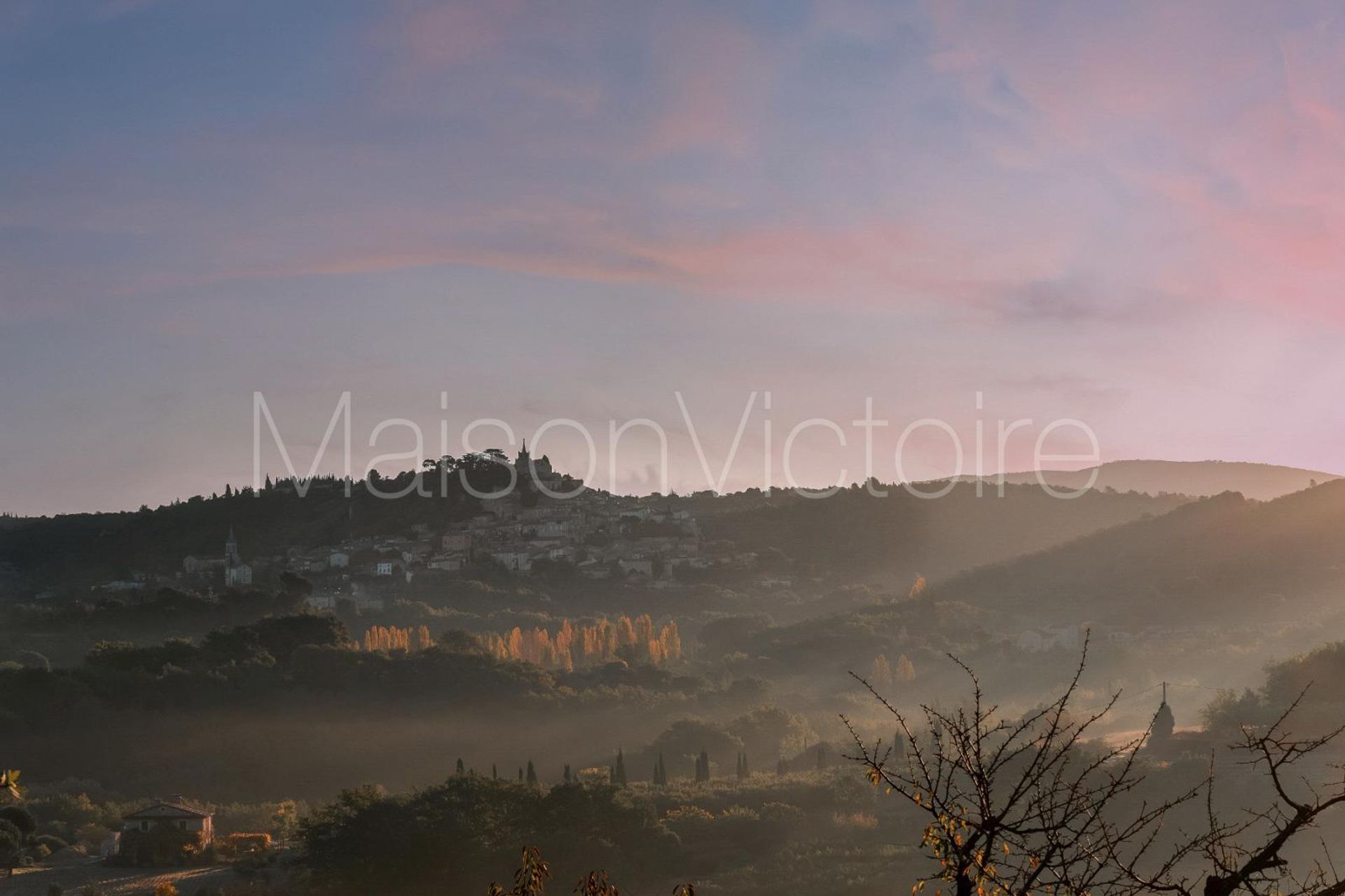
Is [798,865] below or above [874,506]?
below

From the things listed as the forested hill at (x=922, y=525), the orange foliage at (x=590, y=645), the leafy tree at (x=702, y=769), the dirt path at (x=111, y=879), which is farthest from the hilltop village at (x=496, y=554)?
the dirt path at (x=111, y=879)

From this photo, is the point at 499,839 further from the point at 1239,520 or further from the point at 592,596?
the point at 1239,520

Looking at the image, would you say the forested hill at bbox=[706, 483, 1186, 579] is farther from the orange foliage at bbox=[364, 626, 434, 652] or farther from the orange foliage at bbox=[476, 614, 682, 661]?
the orange foliage at bbox=[364, 626, 434, 652]

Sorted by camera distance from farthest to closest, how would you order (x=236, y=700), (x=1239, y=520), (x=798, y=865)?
(x=1239, y=520)
(x=236, y=700)
(x=798, y=865)

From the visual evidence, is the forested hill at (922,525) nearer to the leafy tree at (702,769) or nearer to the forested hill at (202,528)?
the forested hill at (202,528)

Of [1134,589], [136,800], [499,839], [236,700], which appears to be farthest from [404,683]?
[1134,589]

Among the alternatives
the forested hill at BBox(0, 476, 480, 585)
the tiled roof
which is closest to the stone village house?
the tiled roof

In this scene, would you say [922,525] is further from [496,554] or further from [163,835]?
[163,835]
